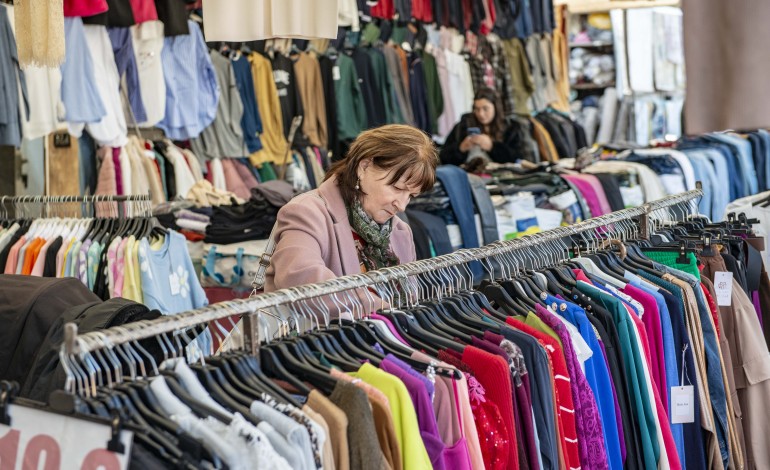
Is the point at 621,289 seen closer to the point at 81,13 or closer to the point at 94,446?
the point at 94,446

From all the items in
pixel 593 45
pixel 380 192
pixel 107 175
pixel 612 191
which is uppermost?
pixel 593 45

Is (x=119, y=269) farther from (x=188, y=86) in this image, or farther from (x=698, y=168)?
(x=698, y=168)

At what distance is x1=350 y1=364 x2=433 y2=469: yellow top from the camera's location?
1884 mm

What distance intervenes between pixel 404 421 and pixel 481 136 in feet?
18.0

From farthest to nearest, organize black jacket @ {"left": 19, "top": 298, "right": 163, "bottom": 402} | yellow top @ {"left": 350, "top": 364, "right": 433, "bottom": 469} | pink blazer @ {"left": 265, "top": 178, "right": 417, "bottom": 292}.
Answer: pink blazer @ {"left": 265, "top": 178, "right": 417, "bottom": 292}, black jacket @ {"left": 19, "top": 298, "right": 163, "bottom": 402}, yellow top @ {"left": 350, "top": 364, "right": 433, "bottom": 469}

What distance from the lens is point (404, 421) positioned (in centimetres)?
189

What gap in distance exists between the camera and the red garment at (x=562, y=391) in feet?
7.78

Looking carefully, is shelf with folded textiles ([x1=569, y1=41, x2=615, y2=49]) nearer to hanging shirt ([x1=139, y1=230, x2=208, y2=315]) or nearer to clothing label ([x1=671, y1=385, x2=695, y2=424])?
hanging shirt ([x1=139, y1=230, x2=208, y2=315])

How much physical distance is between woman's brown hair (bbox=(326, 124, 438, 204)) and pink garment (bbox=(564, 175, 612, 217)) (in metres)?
2.70

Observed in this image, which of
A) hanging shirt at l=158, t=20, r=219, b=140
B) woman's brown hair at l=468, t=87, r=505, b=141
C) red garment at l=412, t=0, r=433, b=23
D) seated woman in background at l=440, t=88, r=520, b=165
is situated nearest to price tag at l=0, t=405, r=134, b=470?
hanging shirt at l=158, t=20, r=219, b=140

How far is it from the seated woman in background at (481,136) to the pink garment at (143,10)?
2.30 m

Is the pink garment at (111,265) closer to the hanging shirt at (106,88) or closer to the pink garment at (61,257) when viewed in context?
the pink garment at (61,257)

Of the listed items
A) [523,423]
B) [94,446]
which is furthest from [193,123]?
[94,446]

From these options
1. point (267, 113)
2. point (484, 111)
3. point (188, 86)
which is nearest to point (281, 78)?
point (267, 113)
